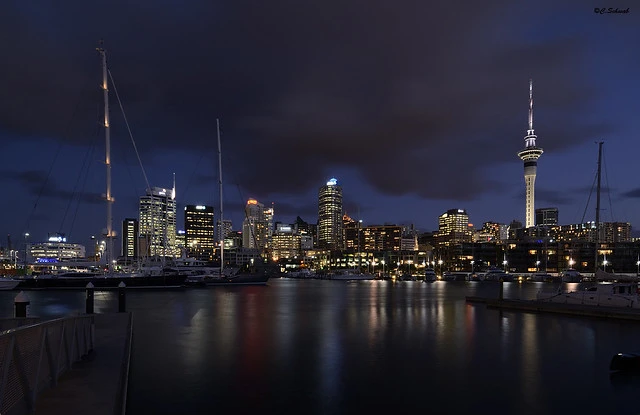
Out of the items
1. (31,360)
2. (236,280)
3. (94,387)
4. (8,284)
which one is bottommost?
(236,280)

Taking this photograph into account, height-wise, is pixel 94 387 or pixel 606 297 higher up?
pixel 94 387

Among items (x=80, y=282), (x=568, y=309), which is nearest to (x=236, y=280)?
(x=80, y=282)

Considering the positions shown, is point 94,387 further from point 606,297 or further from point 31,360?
point 606,297

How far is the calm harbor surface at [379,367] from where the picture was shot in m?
16.2

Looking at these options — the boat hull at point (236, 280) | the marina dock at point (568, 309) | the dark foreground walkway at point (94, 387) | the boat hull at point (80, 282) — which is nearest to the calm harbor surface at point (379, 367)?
the marina dock at point (568, 309)

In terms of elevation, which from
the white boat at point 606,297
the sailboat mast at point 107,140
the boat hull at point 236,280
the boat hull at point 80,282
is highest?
the sailboat mast at point 107,140

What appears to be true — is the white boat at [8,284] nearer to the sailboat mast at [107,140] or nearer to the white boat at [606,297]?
the sailboat mast at [107,140]

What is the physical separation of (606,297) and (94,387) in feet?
144

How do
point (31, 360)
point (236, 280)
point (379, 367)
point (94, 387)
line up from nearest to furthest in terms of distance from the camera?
1. point (31, 360)
2. point (94, 387)
3. point (379, 367)
4. point (236, 280)

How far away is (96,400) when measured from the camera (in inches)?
446

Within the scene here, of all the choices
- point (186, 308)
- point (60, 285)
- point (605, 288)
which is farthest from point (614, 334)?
point (60, 285)

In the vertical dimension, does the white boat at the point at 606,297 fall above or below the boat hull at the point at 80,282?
above

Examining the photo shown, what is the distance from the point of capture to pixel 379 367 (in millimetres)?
21578

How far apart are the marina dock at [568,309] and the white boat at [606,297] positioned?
1.71m
